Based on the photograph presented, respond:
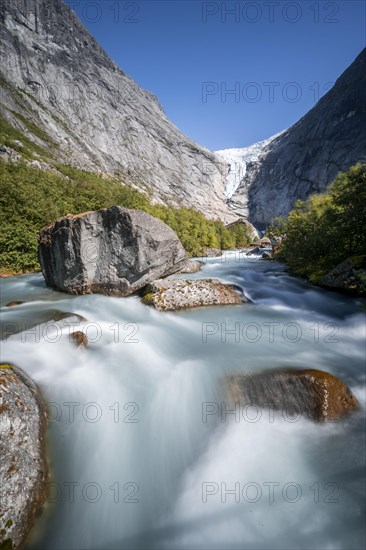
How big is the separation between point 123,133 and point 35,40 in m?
43.7

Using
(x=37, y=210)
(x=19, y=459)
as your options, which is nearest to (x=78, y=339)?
(x=19, y=459)

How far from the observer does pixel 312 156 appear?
3989 inches

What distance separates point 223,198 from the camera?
467 feet

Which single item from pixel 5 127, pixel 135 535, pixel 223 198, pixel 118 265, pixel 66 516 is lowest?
pixel 135 535

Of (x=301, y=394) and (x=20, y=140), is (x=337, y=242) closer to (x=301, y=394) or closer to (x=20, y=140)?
(x=301, y=394)

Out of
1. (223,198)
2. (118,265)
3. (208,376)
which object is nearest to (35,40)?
(223,198)

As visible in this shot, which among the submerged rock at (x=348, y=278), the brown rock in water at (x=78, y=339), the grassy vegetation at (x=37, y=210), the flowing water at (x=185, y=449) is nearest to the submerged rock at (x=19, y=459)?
the flowing water at (x=185, y=449)

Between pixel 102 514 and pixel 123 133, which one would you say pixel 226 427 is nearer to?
pixel 102 514

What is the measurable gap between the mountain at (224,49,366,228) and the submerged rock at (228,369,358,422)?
90566 mm

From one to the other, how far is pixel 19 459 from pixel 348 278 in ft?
37.8

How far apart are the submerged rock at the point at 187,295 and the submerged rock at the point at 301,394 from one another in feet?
16.0

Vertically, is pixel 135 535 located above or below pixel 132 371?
below

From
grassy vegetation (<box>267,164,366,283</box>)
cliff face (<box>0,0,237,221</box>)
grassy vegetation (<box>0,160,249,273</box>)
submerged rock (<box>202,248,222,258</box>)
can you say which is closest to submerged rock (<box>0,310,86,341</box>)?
grassy vegetation (<box>267,164,366,283</box>)

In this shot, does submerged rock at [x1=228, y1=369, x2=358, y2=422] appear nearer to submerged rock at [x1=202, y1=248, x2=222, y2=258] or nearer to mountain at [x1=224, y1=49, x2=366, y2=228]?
submerged rock at [x1=202, y1=248, x2=222, y2=258]
